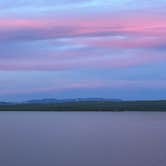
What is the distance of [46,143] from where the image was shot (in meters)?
42.8

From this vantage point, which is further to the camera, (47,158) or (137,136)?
(137,136)

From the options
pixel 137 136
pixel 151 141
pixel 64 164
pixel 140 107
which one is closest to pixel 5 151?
pixel 64 164

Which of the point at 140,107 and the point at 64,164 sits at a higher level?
the point at 140,107

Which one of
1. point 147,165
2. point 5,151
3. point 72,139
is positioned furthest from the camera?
point 72,139

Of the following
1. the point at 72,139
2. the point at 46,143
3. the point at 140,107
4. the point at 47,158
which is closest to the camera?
the point at 47,158

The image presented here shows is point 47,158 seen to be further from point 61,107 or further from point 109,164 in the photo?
point 61,107

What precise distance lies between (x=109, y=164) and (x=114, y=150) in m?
6.55

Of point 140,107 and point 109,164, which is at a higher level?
point 140,107

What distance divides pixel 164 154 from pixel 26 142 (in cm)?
1297

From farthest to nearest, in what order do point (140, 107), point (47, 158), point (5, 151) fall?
1. point (140, 107)
2. point (5, 151)
3. point (47, 158)

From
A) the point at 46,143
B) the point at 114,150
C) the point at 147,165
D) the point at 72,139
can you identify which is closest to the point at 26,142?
the point at 46,143

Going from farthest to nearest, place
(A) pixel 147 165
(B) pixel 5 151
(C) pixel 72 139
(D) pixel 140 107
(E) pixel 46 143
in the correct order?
(D) pixel 140 107, (C) pixel 72 139, (E) pixel 46 143, (B) pixel 5 151, (A) pixel 147 165

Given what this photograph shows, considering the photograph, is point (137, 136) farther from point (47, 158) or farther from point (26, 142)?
point (47, 158)

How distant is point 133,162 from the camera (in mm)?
31359
